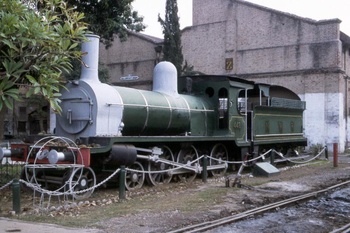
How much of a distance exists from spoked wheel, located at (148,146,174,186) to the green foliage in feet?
18.3

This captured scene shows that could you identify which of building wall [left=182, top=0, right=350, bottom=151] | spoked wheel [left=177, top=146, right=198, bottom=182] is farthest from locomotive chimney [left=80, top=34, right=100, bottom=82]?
building wall [left=182, top=0, right=350, bottom=151]

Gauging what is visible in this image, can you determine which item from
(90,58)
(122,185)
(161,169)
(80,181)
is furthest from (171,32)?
(80,181)

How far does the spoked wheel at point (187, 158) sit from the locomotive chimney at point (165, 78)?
1.67 m

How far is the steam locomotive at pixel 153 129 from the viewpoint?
9.77 metres

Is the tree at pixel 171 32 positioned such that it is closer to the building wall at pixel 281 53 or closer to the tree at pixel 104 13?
the building wall at pixel 281 53

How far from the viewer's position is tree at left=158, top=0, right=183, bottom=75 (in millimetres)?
28938

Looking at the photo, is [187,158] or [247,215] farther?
[187,158]

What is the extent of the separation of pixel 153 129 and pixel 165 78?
174cm

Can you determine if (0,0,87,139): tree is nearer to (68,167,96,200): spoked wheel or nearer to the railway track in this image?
the railway track

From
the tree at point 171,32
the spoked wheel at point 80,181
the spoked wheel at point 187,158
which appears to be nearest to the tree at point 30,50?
the spoked wheel at point 80,181

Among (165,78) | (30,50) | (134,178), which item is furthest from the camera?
(165,78)

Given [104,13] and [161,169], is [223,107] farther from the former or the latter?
[104,13]

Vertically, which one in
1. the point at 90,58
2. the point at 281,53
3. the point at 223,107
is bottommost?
the point at 223,107

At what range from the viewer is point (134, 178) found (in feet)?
35.5
